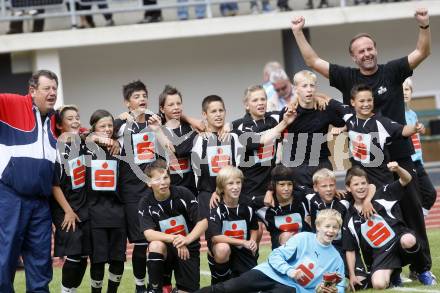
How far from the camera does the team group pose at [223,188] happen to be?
7977 millimetres

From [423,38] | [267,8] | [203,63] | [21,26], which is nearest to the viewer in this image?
[423,38]

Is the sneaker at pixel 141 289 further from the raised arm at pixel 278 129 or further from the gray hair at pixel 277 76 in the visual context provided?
the gray hair at pixel 277 76

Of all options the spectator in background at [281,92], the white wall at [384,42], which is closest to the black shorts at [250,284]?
the spectator in background at [281,92]

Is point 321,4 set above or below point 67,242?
above

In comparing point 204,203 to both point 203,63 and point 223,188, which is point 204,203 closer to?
point 223,188

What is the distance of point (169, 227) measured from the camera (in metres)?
8.66

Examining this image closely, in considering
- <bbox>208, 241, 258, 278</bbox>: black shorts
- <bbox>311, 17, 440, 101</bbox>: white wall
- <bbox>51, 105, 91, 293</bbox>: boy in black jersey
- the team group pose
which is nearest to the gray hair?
the team group pose

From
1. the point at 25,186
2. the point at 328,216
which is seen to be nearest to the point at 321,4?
the point at 328,216

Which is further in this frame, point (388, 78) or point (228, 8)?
point (228, 8)

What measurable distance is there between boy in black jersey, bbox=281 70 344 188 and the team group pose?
0.04ft

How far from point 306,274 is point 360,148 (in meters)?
1.43

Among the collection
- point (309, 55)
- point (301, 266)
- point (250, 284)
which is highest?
point (309, 55)

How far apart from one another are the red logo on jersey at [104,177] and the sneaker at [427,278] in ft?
9.17

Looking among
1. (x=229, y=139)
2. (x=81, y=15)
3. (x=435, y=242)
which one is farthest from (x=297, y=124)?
(x=81, y=15)
